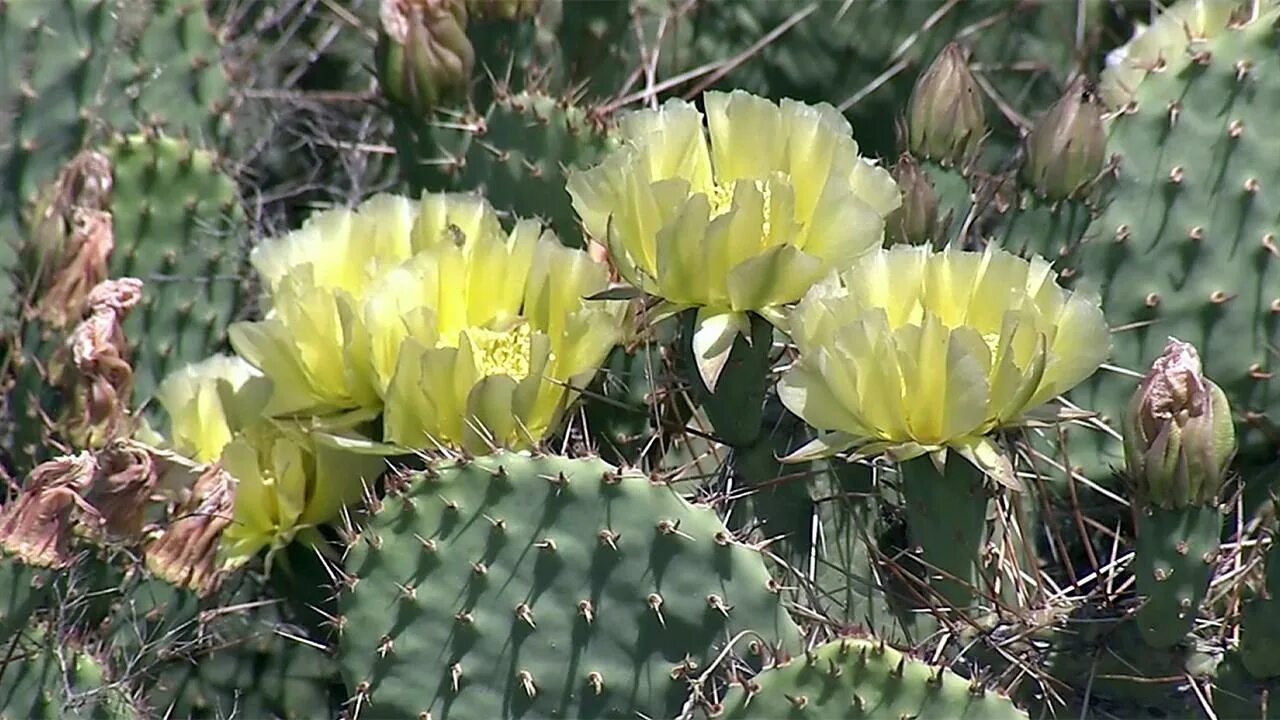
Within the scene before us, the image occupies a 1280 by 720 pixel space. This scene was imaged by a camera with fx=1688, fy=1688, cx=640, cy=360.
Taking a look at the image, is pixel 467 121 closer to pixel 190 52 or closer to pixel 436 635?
pixel 190 52

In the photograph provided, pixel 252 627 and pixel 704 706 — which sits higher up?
pixel 704 706

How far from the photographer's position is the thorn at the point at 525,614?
133cm

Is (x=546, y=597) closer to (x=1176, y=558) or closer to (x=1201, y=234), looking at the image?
(x=1176, y=558)

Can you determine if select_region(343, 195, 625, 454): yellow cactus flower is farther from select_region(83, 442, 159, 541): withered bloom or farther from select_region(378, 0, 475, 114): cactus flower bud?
select_region(378, 0, 475, 114): cactus flower bud

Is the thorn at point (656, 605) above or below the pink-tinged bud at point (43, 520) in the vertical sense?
above

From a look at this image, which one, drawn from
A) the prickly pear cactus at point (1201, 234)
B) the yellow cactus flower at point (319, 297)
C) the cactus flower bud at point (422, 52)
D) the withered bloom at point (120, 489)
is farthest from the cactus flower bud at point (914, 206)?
the withered bloom at point (120, 489)

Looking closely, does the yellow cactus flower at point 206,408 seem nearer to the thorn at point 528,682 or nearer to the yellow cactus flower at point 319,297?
the yellow cactus flower at point 319,297

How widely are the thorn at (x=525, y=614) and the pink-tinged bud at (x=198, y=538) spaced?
1.09ft

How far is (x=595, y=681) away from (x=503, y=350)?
0.30 meters

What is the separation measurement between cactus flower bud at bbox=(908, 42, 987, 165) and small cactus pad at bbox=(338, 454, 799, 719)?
450mm

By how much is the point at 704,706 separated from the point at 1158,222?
28.6 inches

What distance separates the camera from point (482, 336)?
4.80 feet

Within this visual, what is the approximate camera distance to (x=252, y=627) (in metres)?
1.69

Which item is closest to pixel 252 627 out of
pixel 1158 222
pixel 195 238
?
pixel 195 238
